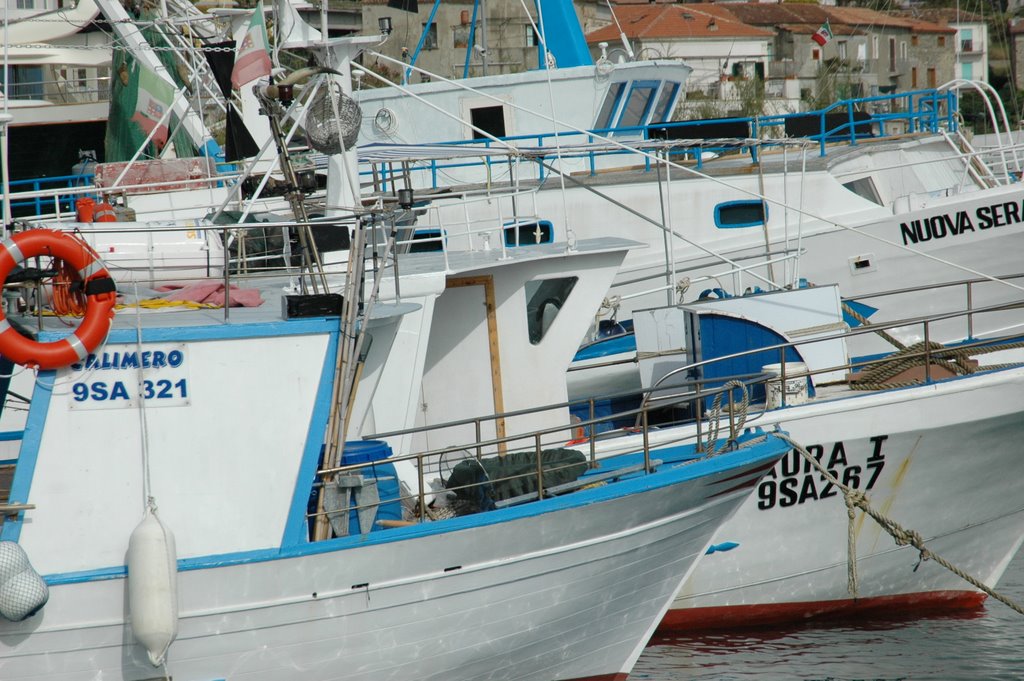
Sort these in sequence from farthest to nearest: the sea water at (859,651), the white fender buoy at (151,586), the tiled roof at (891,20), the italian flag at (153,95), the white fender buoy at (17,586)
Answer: the tiled roof at (891,20), the italian flag at (153,95), the sea water at (859,651), the white fender buoy at (151,586), the white fender buoy at (17,586)

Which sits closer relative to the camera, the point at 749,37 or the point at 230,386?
the point at 230,386

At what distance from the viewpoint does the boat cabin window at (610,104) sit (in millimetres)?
16859

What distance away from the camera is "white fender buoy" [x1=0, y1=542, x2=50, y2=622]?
6641 millimetres

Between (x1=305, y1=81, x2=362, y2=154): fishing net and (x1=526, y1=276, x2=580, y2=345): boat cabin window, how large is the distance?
8.60 ft

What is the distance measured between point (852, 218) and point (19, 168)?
21.4 metres

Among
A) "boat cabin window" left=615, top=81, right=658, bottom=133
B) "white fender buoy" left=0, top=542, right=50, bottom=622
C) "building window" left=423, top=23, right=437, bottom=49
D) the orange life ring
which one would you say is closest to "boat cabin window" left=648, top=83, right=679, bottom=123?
"boat cabin window" left=615, top=81, right=658, bottom=133

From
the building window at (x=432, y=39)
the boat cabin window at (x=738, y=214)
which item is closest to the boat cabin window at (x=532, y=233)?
the boat cabin window at (x=738, y=214)

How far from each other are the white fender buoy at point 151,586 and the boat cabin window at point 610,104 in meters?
11.4

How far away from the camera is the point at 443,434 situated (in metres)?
10.4

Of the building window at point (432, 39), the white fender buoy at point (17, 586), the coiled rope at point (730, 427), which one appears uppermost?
the building window at point (432, 39)

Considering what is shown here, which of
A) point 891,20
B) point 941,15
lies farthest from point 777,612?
point 941,15

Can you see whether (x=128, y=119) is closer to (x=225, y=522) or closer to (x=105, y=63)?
(x=225, y=522)

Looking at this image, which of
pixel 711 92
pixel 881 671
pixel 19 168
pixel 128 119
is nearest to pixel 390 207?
pixel 881 671

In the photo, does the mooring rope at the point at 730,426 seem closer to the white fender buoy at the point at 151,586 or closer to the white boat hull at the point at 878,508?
the white boat hull at the point at 878,508
